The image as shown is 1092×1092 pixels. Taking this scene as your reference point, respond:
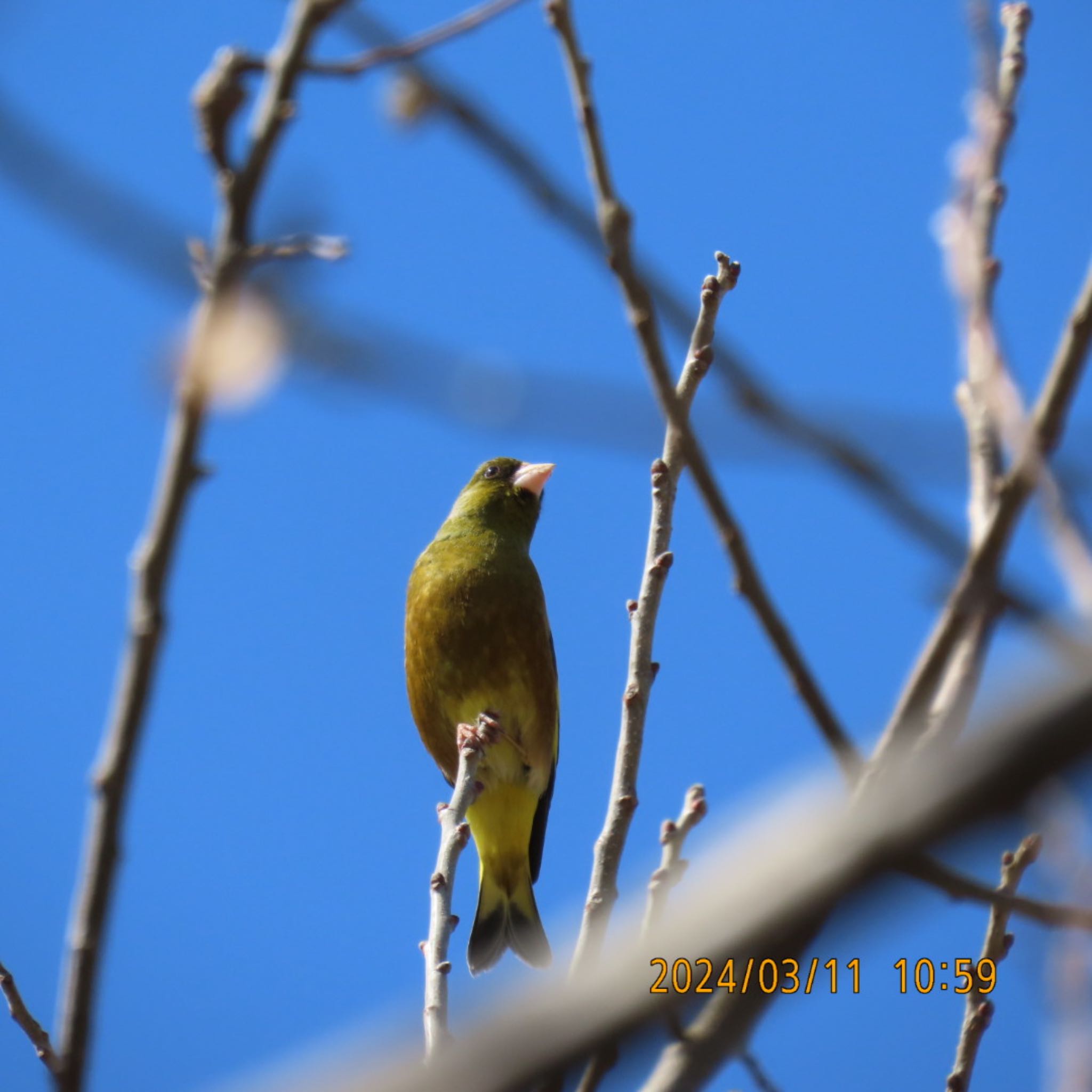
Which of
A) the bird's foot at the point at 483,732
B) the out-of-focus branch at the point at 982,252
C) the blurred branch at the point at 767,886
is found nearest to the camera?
the blurred branch at the point at 767,886

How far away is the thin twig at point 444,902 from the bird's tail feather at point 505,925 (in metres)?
1.49

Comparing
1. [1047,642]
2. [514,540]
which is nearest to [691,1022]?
[1047,642]

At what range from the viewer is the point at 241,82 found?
1.42 meters

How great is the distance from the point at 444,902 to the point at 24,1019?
1141mm

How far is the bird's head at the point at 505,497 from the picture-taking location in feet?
20.1

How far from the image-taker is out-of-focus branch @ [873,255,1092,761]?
1483mm

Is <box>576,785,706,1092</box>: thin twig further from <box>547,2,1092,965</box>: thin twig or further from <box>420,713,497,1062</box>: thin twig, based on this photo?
<box>547,2,1092,965</box>: thin twig

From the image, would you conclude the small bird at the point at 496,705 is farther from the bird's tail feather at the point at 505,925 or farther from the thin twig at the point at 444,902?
the thin twig at the point at 444,902

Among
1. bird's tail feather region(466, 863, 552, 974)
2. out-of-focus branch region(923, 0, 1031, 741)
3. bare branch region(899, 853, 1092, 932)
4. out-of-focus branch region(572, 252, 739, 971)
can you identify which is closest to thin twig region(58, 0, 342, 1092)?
bare branch region(899, 853, 1092, 932)

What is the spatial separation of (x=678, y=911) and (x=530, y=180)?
100cm

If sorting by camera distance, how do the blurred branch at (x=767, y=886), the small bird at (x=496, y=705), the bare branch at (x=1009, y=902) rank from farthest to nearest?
1. the small bird at (x=496, y=705)
2. the bare branch at (x=1009, y=902)
3. the blurred branch at (x=767, y=886)

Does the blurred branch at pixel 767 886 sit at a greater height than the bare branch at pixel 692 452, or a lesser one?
lesser

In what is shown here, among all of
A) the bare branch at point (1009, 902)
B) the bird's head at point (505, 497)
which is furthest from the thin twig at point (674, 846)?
the bird's head at point (505, 497)

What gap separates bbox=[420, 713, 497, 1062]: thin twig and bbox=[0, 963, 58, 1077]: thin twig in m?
0.72
